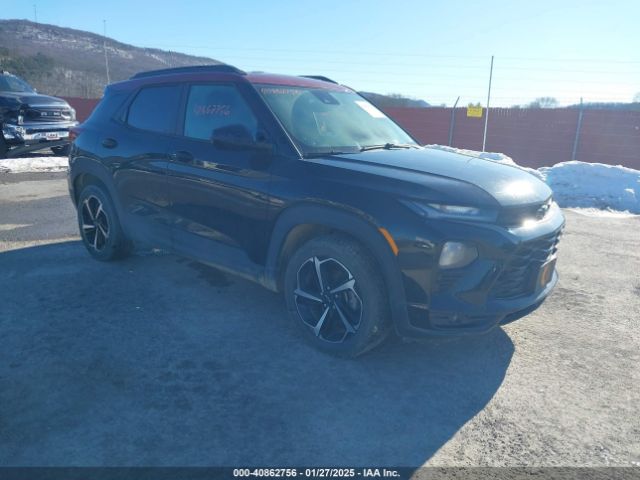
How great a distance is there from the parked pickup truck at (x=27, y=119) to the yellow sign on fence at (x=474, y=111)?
40.2ft

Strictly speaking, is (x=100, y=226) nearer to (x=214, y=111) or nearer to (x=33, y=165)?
(x=214, y=111)

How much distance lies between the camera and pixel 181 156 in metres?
3.92

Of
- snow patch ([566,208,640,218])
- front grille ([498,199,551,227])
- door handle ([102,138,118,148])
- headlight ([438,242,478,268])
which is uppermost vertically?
door handle ([102,138,118,148])

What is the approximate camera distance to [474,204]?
286 cm

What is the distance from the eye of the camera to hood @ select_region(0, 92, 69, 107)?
37.0 ft

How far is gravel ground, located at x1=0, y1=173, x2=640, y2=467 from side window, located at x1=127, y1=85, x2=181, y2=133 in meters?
1.41

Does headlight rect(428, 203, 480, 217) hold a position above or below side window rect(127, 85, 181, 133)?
below

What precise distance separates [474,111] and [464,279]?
1532 centimetres

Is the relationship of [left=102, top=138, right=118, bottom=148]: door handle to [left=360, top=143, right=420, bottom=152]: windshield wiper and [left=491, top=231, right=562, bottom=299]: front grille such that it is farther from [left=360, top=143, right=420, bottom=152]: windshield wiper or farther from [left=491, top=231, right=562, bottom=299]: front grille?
[left=491, top=231, right=562, bottom=299]: front grille

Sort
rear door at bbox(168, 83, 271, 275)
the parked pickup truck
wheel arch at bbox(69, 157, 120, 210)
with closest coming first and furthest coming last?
rear door at bbox(168, 83, 271, 275) → wheel arch at bbox(69, 157, 120, 210) → the parked pickup truck

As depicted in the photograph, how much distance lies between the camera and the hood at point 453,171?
Result: 3020 millimetres

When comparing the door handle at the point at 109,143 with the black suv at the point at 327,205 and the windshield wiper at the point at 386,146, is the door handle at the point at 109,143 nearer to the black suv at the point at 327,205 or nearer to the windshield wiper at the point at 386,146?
the black suv at the point at 327,205

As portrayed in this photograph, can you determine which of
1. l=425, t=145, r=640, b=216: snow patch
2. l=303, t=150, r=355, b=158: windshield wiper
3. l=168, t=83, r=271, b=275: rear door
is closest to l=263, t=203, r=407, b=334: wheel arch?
l=168, t=83, r=271, b=275: rear door

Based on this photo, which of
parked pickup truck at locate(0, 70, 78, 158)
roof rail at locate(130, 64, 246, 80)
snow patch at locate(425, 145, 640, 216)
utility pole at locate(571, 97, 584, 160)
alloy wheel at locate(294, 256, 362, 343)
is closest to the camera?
alloy wheel at locate(294, 256, 362, 343)
